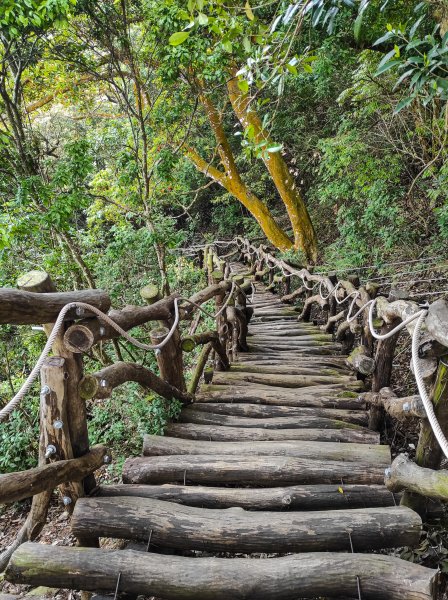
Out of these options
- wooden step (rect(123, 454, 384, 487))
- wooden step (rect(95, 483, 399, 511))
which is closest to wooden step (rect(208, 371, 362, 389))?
wooden step (rect(123, 454, 384, 487))

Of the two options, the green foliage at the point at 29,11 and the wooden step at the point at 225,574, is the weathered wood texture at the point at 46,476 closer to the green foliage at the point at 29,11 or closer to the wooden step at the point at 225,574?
the wooden step at the point at 225,574

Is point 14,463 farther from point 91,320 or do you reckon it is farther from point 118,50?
point 118,50

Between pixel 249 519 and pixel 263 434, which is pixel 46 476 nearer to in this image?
pixel 249 519

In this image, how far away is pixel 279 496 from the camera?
225 cm

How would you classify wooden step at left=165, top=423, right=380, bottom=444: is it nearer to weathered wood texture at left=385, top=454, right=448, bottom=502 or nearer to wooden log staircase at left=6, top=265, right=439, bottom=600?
wooden log staircase at left=6, top=265, right=439, bottom=600

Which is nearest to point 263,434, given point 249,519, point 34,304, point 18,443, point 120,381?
point 249,519

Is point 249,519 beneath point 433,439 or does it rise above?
beneath

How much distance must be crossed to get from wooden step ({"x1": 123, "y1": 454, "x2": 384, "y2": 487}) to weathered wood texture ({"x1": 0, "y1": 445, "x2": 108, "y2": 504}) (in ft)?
1.58

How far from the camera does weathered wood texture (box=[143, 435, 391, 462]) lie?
2676mm

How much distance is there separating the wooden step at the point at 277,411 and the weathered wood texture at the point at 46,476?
1.53m

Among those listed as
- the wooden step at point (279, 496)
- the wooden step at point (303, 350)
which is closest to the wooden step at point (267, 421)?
the wooden step at point (279, 496)

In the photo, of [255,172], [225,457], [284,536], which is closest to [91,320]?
[225,457]

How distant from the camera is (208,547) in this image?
6.51 feet

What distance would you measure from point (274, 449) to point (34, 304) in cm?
186
